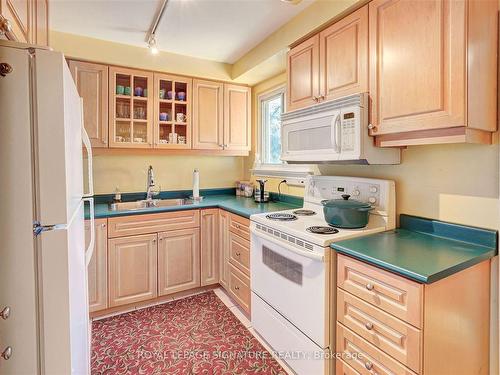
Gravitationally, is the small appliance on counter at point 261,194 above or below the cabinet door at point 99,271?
above

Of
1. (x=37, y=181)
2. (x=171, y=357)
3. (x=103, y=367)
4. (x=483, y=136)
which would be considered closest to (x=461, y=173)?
(x=483, y=136)

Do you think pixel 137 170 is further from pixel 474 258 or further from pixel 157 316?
pixel 474 258

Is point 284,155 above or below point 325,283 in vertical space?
above

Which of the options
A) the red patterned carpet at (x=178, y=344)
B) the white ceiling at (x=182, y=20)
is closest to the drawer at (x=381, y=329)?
the red patterned carpet at (x=178, y=344)

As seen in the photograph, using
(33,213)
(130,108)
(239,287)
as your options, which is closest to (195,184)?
(130,108)

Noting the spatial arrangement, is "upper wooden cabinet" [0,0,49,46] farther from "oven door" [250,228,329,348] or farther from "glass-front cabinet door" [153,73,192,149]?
"oven door" [250,228,329,348]

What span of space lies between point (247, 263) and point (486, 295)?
1513 mm

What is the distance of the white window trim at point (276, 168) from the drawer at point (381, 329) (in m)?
1.22

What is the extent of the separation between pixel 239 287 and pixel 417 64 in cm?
203

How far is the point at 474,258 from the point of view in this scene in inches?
49.1

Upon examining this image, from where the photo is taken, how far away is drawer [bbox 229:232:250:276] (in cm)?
232

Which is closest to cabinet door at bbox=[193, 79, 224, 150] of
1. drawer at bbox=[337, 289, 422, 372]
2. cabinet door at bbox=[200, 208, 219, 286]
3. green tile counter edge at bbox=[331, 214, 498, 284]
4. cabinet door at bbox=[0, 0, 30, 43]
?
cabinet door at bbox=[200, 208, 219, 286]

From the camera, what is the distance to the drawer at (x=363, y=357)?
1.20 metres

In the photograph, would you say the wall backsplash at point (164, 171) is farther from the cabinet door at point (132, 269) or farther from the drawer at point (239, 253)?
the drawer at point (239, 253)
